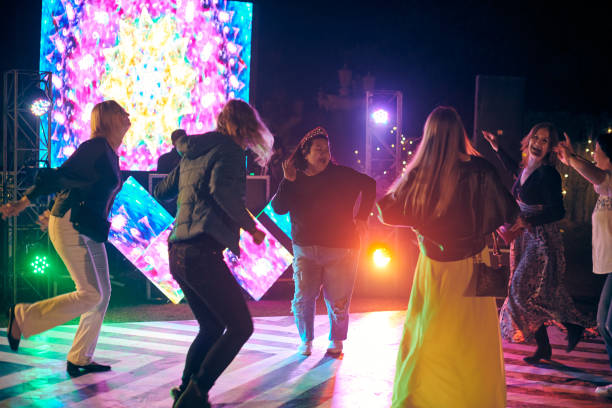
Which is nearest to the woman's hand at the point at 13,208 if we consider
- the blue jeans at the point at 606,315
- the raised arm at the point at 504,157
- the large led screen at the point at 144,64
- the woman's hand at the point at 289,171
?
→ the woman's hand at the point at 289,171

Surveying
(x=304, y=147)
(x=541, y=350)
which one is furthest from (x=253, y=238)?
(x=541, y=350)

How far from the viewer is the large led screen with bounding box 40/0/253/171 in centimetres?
711

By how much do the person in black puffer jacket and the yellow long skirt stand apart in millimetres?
873

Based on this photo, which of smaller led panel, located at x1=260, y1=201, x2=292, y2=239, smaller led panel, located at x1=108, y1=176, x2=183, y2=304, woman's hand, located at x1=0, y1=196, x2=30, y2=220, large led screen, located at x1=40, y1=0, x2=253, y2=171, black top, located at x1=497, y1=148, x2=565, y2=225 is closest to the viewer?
woman's hand, located at x1=0, y1=196, x2=30, y2=220

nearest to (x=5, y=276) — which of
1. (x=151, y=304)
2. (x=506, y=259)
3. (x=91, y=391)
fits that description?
(x=151, y=304)

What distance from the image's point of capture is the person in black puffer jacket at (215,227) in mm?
3205

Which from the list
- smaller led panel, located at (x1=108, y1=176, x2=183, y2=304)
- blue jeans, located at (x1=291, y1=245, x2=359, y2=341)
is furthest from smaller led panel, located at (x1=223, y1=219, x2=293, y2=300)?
blue jeans, located at (x1=291, y1=245, x2=359, y2=341)

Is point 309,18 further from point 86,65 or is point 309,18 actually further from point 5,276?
point 5,276

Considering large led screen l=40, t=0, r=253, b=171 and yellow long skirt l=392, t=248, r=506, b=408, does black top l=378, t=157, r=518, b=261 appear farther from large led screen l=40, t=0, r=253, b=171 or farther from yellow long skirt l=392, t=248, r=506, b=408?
large led screen l=40, t=0, r=253, b=171

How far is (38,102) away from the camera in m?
6.50

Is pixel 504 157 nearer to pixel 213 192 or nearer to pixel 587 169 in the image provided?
pixel 587 169

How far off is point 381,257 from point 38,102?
13.7 feet

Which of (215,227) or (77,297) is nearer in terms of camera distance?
(215,227)

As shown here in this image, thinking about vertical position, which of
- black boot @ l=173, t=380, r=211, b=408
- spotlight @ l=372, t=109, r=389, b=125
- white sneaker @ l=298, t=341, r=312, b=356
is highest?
spotlight @ l=372, t=109, r=389, b=125
